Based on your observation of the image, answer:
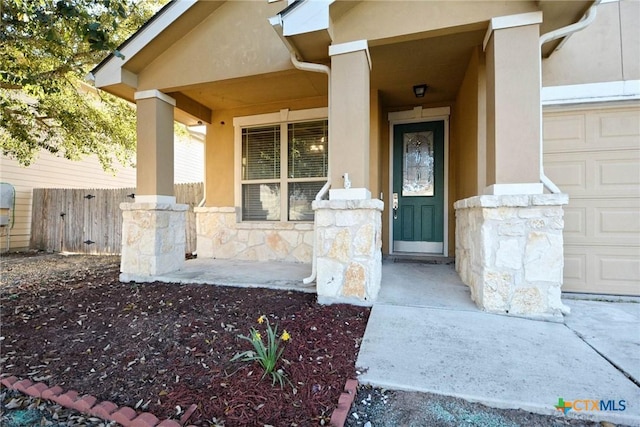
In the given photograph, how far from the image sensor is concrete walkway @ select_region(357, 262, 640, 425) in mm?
1586

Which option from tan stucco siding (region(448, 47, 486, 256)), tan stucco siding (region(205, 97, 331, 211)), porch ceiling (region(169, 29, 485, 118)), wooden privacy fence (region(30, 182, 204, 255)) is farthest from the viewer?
wooden privacy fence (region(30, 182, 204, 255))

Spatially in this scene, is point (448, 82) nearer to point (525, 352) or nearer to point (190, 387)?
point (525, 352)

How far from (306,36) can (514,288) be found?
301cm

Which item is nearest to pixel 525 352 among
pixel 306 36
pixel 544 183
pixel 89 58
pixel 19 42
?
pixel 544 183

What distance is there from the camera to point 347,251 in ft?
9.66

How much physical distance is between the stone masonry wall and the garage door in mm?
3339

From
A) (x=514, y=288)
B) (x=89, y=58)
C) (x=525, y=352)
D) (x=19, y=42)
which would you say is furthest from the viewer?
(x=89, y=58)

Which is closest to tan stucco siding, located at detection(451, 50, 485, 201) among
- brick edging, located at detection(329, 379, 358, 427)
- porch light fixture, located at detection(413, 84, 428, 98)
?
porch light fixture, located at detection(413, 84, 428, 98)

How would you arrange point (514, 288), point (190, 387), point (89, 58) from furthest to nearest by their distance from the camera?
point (89, 58) < point (514, 288) < point (190, 387)

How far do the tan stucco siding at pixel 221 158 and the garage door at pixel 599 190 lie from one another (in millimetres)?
4574

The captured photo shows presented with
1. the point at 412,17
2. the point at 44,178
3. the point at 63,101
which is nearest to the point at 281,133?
the point at 412,17

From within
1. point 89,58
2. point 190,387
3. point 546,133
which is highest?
point 89,58

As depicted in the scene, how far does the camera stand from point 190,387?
1738 mm

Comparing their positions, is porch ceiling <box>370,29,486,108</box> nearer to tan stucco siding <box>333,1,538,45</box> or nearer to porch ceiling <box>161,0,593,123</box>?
porch ceiling <box>161,0,593,123</box>
